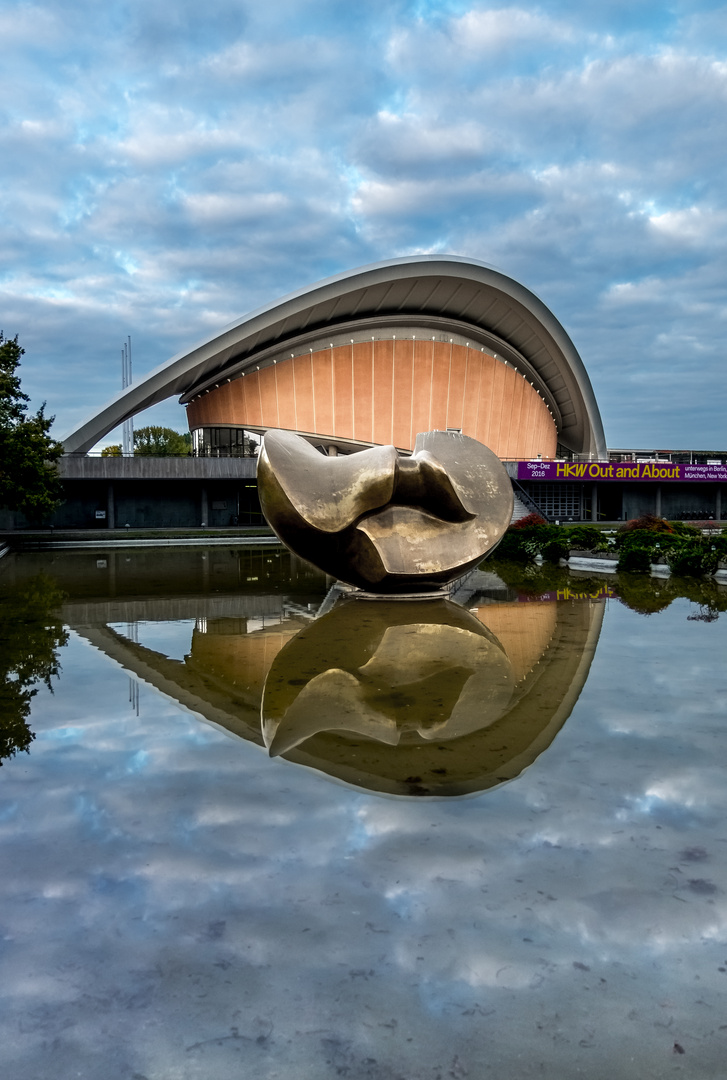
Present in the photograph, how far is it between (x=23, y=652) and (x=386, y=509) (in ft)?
19.7

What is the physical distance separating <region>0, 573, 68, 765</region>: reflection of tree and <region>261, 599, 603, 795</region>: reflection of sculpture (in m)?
2.03

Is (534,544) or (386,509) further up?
(386,509)

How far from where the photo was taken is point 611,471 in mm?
40281

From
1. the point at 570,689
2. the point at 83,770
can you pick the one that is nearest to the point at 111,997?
the point at 83,770

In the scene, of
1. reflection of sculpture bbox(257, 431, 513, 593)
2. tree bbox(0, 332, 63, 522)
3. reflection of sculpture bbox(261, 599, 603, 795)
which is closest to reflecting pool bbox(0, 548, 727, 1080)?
reflection of sculpture bbox(261, 599, 603, 795)

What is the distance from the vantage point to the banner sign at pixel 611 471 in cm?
3978

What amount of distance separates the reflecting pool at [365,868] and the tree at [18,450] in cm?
2030

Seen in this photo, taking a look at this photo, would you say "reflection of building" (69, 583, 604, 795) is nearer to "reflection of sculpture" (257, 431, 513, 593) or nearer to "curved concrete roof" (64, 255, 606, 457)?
"reflection of sculpture" (257, 431, 513, 593)

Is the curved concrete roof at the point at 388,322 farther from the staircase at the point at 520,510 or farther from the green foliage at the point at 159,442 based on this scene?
the green foliage at the point at 159,442

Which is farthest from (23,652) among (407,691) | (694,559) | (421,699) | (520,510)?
(520,510)

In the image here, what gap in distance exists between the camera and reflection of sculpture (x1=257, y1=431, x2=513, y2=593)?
12.2 meters

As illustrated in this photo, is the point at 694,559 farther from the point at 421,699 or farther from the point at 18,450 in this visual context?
the point at 18,450

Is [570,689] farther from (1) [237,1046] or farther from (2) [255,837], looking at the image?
(1) [237,1046]

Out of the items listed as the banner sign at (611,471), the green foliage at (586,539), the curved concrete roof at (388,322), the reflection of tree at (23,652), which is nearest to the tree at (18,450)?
the curved concrete roof at (388,322)
